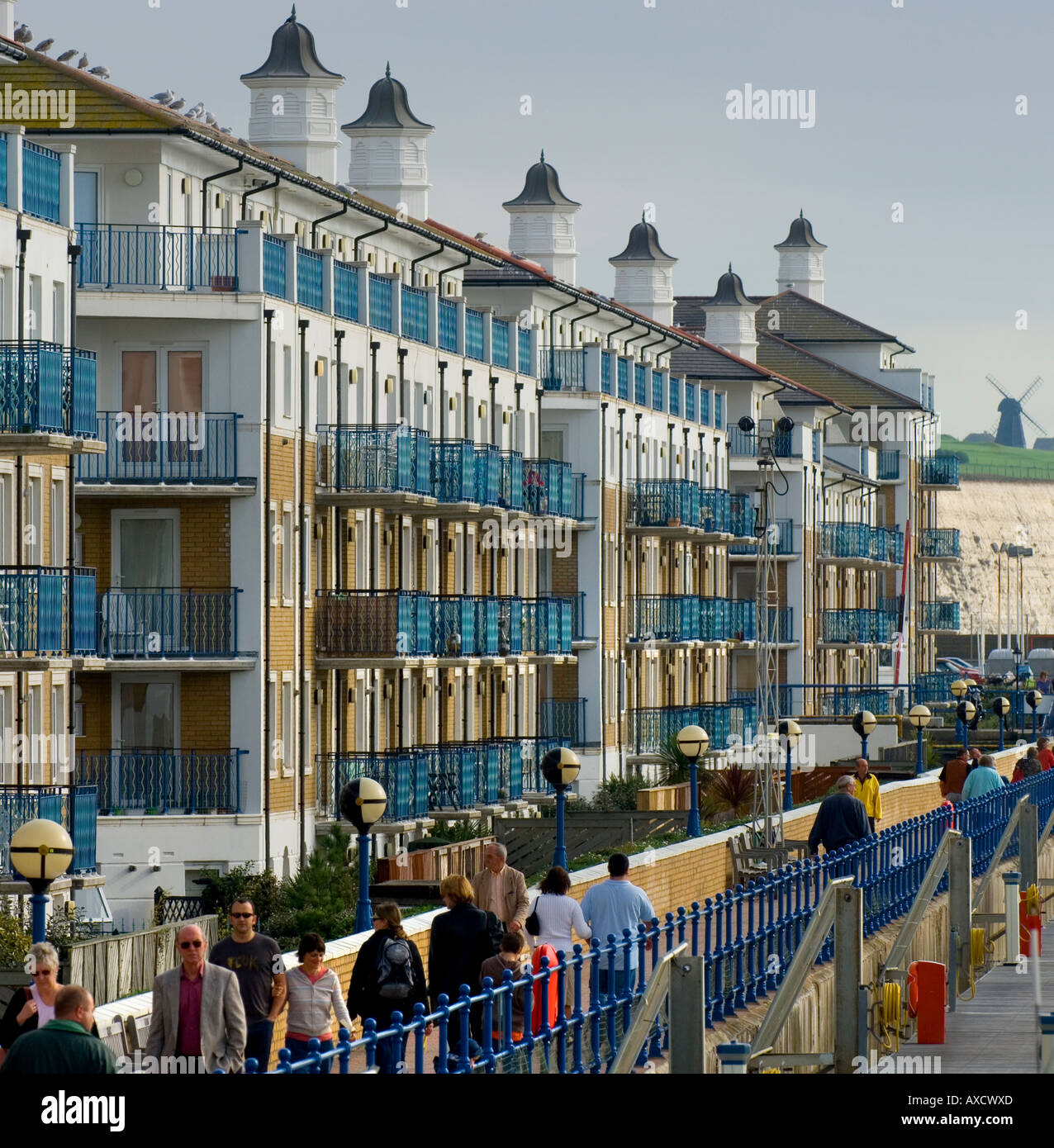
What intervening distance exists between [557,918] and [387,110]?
41.4 meters

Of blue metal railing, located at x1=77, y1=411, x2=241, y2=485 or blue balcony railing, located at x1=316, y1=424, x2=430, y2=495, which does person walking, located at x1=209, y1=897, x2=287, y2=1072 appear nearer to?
blue metal railing, located at x1=77, y1=411, x2=241, y2=485

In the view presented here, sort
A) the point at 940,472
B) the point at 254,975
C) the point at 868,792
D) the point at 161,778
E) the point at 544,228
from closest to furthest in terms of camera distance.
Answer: the point at 254,975 → the point at 868,792 → the point at 161,778 → the point at 544,228 → the point at 940,472

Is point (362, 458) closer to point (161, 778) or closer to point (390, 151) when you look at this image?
point (161, 778)

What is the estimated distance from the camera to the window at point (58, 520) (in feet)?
112

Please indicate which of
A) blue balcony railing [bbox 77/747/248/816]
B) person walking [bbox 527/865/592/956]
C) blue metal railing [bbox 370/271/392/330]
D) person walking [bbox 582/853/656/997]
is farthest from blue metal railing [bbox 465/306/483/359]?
person walking [bbox 527/865/592/956]

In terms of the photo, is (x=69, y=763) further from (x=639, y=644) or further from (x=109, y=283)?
(x=639, y=644)

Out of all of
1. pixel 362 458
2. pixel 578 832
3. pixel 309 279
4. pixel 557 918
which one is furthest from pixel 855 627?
pixel 557 918

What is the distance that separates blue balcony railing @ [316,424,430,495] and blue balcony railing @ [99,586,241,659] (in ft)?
11.3

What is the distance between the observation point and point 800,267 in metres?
107

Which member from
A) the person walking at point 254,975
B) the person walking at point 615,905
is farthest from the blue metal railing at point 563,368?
the person walking at point 254,975

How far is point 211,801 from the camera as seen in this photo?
A: 132 feet

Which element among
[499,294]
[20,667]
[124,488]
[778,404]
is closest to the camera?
[20,667]
